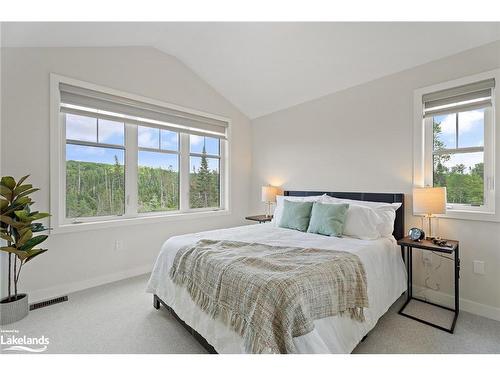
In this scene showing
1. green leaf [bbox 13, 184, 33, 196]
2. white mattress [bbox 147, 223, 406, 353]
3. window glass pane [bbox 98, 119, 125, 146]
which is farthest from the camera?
window glass pane [bbox 98, 119, 125, 146]

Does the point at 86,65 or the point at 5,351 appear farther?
the point at 86,65

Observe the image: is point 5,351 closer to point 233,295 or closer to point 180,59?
point 233,295

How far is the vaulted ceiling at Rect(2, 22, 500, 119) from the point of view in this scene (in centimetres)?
222

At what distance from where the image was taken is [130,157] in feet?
10.4

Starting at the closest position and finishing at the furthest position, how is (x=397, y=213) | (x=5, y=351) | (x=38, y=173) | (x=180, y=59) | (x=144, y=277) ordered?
(x=5, y=351) < (x=38, y=173) < (x=397, y=213) < (x=144, y=277) < (x=180, y=59)

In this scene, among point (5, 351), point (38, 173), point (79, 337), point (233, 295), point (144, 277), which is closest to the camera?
point (233, 295)

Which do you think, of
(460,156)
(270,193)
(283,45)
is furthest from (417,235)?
(283,45)

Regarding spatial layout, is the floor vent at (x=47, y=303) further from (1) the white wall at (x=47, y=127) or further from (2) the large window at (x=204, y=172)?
(2) the large window at (x=204, y=172)

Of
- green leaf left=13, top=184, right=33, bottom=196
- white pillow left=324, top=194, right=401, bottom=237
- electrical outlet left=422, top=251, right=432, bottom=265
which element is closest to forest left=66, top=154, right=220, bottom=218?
green leaf left=13, top=184, right=33, bottom=196

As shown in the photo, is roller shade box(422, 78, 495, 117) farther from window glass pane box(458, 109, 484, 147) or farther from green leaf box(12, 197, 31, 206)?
green leaf box(12, 197, 31, 206)

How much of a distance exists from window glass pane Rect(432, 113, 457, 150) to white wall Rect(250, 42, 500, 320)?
0.82ft

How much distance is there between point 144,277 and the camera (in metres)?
3.07
